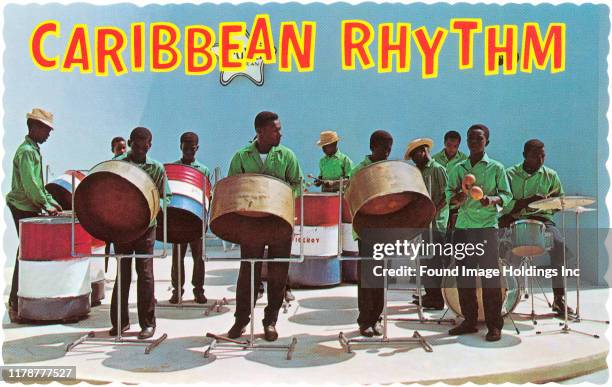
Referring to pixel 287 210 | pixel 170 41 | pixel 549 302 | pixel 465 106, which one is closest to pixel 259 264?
pixel 287 210

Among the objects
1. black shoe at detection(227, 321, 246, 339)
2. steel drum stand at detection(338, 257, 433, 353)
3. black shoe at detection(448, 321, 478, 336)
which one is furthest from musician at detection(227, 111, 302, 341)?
black shoe at detection(448, 321, 478, 336)

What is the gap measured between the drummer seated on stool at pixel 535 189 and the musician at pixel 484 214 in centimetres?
62

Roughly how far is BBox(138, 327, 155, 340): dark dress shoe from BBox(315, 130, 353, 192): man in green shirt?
1.95 meters

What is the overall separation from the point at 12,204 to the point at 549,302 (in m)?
3.23

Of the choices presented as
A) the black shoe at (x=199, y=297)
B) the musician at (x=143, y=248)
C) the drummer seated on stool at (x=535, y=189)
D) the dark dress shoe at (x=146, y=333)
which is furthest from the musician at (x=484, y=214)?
the black shoe at (x=199, y=297)

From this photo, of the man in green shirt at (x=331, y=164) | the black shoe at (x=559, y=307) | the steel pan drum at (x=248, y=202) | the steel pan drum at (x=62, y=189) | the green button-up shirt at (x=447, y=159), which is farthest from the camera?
the man in green shirt at (x=331, y=164)

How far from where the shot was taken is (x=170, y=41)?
11.0ft

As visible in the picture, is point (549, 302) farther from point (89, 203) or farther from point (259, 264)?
point (89, 203)

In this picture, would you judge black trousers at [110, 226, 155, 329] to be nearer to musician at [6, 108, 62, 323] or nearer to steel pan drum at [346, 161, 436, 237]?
musician at [6, 108, 62, 323]

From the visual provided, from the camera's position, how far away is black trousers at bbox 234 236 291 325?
10.5 feet

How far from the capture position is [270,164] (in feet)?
A: 10.4

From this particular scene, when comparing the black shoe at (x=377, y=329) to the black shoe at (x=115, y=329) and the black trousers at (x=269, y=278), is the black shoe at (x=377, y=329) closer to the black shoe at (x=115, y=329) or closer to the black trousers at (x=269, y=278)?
the black trousers at (x=269, y=278)

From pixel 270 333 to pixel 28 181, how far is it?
154 centimetres

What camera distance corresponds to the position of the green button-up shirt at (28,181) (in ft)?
11.9
